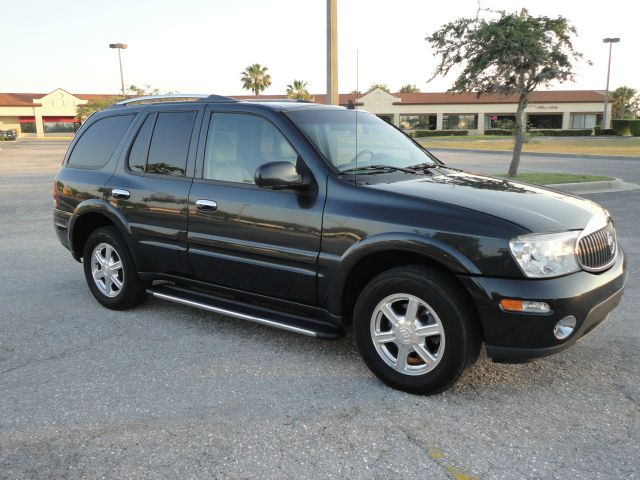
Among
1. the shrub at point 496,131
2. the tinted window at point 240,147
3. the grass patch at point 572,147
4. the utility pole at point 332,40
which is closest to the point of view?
the tinted window at point 240,147

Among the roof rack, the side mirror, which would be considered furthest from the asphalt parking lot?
the roof rack

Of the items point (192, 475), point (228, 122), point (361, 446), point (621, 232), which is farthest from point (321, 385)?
point (621, 232)

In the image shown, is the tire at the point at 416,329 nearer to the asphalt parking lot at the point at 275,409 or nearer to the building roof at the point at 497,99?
the asphalt parking lot at the point at 275,409

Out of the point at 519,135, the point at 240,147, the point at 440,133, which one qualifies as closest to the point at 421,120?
the point at 440,133

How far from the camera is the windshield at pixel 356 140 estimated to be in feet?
13.7

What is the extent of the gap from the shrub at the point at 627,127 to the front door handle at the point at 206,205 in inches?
2203

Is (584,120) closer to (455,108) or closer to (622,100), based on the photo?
(455,108)

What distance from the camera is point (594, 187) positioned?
534 inches

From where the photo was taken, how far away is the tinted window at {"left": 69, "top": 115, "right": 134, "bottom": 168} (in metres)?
5.37

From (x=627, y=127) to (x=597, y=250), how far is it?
56088 mm

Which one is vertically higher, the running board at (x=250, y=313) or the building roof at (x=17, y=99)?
the building roof at (x=17, y=99)

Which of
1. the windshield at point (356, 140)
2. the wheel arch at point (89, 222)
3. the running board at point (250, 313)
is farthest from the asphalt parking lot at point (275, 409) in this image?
the windshield at point (356, 140)

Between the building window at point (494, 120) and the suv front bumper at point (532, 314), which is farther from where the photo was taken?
the building window at point (494, 120)

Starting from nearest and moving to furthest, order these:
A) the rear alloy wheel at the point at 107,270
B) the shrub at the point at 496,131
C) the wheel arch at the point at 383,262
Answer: the wheel arch at the point at 383,262 < the rear alloy wheel at the point at 107,270 < the shrub at the point at 496,131
